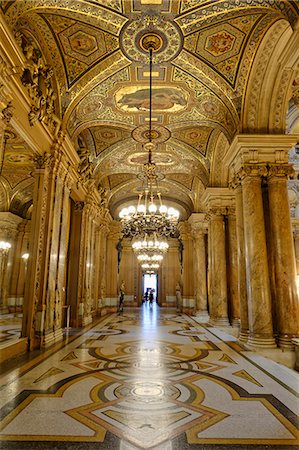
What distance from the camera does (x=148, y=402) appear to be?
2910mm

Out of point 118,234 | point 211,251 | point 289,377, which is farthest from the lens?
point 118,234

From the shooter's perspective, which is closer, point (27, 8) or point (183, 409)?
point (183, 409)

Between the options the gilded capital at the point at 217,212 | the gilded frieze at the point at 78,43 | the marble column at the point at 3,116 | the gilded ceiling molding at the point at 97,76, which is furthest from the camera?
the gilded capital at the point at 217,212

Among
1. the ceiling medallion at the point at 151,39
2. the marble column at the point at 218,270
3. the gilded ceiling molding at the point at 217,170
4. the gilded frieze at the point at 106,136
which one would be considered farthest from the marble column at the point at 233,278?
the ceiling medallion at the point at 151,39

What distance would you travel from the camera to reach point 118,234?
16594mm

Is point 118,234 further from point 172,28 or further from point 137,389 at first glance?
point 137,389

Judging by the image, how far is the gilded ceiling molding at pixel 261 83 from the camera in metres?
5.45

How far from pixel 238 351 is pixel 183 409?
312cm

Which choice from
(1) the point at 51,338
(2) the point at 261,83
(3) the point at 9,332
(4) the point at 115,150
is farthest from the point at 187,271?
(2) the point at 261,83

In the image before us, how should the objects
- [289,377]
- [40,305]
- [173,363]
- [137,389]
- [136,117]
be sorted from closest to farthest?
[137,389], [289,377], [173,363], [40,305], [136,117]

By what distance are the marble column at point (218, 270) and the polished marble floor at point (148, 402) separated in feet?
12.9

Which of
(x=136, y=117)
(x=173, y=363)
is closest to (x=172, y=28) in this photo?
(x=136, y=117)

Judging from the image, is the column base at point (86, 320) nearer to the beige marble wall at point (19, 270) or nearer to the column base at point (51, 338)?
the column base at point (51, 338)

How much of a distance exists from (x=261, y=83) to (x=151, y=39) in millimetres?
2573
